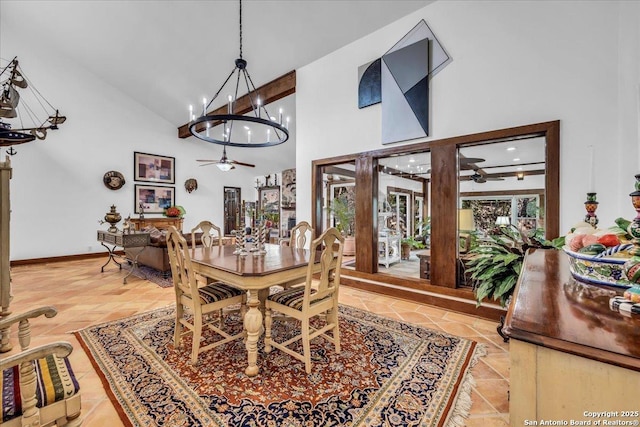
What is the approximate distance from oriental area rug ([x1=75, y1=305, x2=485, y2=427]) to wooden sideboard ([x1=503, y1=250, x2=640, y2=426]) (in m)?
1.16

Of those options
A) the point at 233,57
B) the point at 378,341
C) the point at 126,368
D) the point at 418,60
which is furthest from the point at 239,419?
the point at 233,57

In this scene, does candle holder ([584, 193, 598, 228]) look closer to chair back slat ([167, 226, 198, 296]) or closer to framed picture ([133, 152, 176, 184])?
chair back slat ([167, 226, 198, 296])

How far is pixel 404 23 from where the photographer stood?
11.5 ft

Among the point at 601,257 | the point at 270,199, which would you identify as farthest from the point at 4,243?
the point at 270,199

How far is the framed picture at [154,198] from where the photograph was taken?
707 cm

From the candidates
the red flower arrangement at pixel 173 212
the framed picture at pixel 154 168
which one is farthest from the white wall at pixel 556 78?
the framed picture at pixel 154 168

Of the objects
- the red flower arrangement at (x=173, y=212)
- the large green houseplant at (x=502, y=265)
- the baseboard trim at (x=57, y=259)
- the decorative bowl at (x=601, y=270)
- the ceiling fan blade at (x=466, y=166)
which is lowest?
the baseboard trim at (x=57, y=259)

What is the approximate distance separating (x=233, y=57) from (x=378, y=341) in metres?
4.92

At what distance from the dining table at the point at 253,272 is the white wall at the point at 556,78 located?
94.7 inches

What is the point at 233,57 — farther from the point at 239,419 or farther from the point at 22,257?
the point at 22,257

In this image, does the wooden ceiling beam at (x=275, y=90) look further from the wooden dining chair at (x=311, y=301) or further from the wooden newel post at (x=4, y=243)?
the wooden newel post at (x=4, y=243)

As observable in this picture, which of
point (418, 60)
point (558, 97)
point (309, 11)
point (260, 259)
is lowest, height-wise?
point (260, 259)

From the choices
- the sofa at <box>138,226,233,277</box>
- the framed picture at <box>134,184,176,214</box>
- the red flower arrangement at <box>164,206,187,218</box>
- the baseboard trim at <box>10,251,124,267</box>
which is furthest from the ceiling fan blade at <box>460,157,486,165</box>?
the framed picture at <box>134,184,176,214</box>

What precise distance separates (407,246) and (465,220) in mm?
2395
